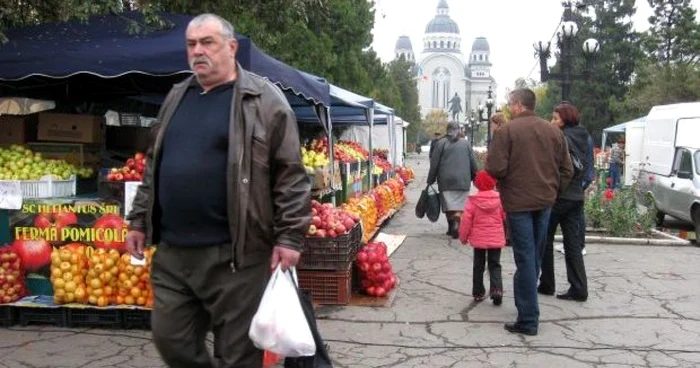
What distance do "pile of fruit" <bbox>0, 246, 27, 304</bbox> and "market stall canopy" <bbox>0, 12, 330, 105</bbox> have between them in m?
1.43

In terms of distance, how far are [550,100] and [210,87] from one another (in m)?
66.6

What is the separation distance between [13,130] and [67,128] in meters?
0.48

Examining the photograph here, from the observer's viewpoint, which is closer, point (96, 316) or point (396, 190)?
point (96, 316)

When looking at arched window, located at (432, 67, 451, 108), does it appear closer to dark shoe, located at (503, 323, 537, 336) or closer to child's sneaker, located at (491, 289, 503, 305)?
child's sneaker, located at (491, 289, 503, 305)

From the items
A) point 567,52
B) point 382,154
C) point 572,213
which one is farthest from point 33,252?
point 382,154

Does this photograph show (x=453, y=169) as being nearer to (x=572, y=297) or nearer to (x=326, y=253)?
(x=572, y=297)

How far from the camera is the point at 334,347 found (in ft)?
18.9

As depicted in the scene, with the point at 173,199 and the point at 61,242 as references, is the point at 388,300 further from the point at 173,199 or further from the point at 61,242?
the point at 173,199

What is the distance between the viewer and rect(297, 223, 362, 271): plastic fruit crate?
6875 millimetres

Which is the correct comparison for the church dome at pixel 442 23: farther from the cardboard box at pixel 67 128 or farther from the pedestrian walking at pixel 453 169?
the cardboard box at pixel 67 128

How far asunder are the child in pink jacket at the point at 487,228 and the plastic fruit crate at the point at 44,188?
3.65 meters

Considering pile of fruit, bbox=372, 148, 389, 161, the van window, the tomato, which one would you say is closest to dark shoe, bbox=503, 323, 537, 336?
the tomato

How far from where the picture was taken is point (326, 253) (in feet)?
22.6

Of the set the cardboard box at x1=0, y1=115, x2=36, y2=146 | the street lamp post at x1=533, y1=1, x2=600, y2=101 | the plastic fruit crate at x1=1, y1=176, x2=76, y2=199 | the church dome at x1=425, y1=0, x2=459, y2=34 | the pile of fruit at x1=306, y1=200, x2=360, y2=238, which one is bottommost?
the pile of fruit at x1=306, y1=200, x2=360, y2=238
